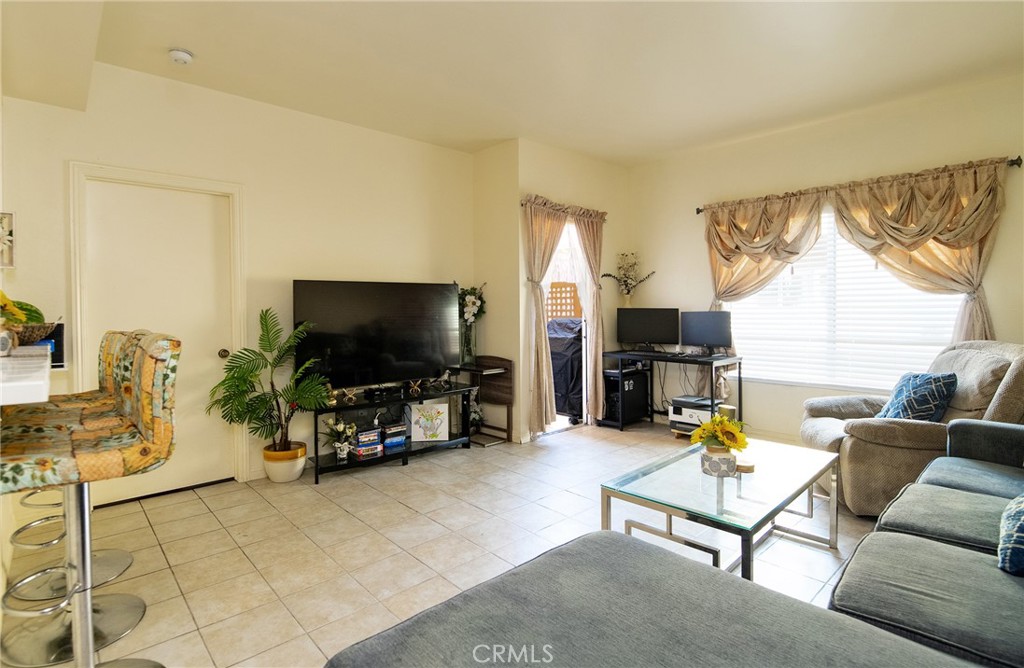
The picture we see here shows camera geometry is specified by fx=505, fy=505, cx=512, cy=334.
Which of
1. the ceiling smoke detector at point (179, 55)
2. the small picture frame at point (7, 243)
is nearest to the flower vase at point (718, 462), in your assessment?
the ceiling smoke detector at point (179, 55)

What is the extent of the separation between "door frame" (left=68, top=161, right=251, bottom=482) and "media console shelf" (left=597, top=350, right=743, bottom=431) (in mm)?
3331

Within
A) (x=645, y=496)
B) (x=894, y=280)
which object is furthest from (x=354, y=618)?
(x=894, y=280)

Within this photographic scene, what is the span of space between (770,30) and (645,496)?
2709mm

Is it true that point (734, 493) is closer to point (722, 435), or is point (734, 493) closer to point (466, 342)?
point (722, 435)

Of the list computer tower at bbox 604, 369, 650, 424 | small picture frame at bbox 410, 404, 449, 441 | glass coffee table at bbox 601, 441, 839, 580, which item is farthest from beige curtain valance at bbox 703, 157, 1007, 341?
small picture frame at bbox 410, 404, 449, 441

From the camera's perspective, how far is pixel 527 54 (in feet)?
10.2

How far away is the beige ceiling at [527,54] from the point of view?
261cm

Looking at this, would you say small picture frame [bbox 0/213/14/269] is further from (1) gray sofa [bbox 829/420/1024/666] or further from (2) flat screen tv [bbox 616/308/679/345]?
(2) flat screen tv [bbox 616/308/679/345]

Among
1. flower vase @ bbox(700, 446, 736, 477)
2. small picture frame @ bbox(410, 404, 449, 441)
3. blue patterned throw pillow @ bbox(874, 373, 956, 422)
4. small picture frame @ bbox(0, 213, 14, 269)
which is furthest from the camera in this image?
small picture frame @ bbox(410, 404, 449, 441)

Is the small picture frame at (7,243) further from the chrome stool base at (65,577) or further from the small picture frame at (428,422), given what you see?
the small picture frame at (428,422)

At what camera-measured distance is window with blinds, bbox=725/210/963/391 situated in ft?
13.0

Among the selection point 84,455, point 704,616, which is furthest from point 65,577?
point 704,616

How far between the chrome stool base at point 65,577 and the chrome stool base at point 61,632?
4.1 inches

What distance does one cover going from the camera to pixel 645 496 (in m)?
2.11
